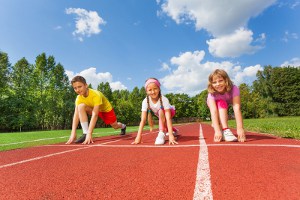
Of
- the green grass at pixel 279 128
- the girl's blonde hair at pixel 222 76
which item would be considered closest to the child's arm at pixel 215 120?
the girl's blonde hair at pixel 222 76

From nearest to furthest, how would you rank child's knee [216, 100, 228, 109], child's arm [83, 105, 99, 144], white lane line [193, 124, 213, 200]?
1. white lane line [193, 124, 213, 200]
2. child's knee [216, 100, 228, 109]
3. child's arm [83, 105, 99, 144]

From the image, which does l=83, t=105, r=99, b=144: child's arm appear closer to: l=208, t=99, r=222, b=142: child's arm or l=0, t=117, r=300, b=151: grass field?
l=0, t=117, r=300, b=151: grass field

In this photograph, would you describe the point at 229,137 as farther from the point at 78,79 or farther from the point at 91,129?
the point at 78,79

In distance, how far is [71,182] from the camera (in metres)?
2.06

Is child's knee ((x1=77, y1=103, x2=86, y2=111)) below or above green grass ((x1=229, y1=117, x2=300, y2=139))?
above

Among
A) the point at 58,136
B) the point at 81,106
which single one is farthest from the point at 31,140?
the point at 81,106

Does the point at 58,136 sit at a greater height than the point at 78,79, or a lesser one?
lesser

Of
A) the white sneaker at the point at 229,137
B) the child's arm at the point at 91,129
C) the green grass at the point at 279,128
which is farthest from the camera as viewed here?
the green grass at the point at 279,128

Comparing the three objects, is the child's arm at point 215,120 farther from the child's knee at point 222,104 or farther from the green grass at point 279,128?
the green grass at point 279,128

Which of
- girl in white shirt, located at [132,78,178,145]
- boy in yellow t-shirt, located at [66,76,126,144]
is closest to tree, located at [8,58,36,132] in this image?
boy in yellow t-shirt, located at [66,76,126,144]

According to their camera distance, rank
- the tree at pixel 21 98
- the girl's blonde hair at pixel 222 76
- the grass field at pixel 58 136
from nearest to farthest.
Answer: the girl's blonde hair at pixel 222 76 → the grass field at pixel 58 136 → the tree at pixel 21 98

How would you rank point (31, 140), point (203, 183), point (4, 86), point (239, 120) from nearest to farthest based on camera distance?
1. point (203, 183)
2. point (239, 120)
3. point (31, 140)
4. point (4, 86)

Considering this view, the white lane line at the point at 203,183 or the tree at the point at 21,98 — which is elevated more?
the tree at the point at 21,98

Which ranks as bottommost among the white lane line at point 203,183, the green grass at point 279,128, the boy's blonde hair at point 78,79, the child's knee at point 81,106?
the white lane line at point 203,183
